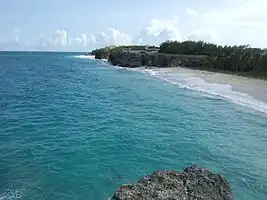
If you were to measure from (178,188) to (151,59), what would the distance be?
10589 cm

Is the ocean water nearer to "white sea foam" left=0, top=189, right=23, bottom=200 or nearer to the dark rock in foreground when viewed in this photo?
"white sea foam" left=0, top=189, right=23, bottom=200

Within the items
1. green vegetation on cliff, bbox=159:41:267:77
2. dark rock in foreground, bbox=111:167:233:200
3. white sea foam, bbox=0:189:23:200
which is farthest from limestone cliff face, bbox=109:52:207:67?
dark rock in foreground, bbox=111:167:233:200

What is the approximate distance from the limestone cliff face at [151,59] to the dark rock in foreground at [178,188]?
304 feet

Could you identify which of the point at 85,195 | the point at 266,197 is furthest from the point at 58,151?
the point at 266,197

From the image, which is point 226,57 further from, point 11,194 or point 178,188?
point 178,188

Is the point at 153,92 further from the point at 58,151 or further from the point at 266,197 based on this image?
the point at 266,197

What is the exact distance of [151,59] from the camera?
370ft

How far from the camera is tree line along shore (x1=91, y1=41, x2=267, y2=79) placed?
73.9 meters

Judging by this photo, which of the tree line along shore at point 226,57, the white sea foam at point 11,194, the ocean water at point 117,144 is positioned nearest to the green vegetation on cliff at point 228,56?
the tree line along shore at point 226,57

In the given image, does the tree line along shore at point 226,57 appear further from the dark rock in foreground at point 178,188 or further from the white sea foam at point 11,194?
the dark rock in foreground at point 178,188

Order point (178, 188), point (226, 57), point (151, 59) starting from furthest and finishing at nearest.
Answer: point (151, 59) < point (226, 57) < point (178, 188)

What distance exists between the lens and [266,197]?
46.3 ft

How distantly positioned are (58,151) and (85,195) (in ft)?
20.9

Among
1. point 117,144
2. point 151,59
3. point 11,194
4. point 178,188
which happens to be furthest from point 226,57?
point 178,188
